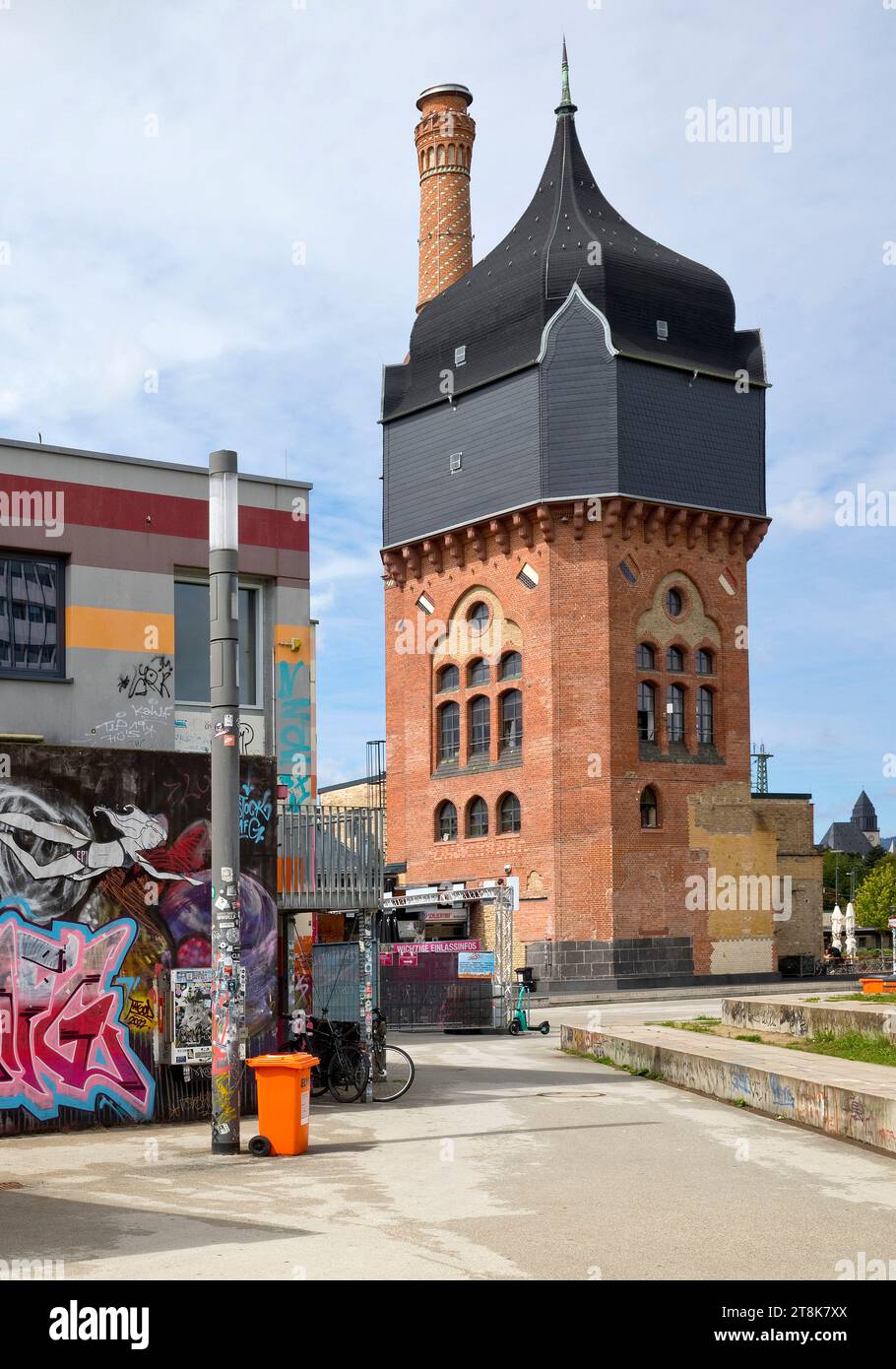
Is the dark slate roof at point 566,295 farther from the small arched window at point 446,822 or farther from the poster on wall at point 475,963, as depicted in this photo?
the poster on wall at point 475,963

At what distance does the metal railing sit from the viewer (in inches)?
742

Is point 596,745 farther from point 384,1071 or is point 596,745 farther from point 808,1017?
point 384,1071

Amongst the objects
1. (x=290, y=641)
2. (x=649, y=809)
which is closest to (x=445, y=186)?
(x=649, y=809)

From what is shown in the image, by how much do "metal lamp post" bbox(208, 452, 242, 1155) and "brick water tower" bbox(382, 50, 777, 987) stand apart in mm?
34791

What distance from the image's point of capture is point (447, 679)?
56281 mm

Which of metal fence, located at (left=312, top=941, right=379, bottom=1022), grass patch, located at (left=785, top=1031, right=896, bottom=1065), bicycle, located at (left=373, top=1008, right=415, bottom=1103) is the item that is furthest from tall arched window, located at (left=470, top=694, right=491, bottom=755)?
metal fence, located at (left=312, top=941, right=379, bottom=1022)

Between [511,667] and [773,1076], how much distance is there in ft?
119

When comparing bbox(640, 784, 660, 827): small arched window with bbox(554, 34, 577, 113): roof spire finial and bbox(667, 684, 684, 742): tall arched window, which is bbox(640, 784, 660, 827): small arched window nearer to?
bbox(667, 684, 684, 742): tall arched window

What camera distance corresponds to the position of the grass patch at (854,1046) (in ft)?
66.0

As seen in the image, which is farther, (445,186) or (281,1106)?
(445,186)

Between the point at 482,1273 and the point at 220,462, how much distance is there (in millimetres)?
8652

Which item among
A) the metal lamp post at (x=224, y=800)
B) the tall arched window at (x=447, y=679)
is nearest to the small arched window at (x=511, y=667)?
the tall arched window at (x=447, y=679)
